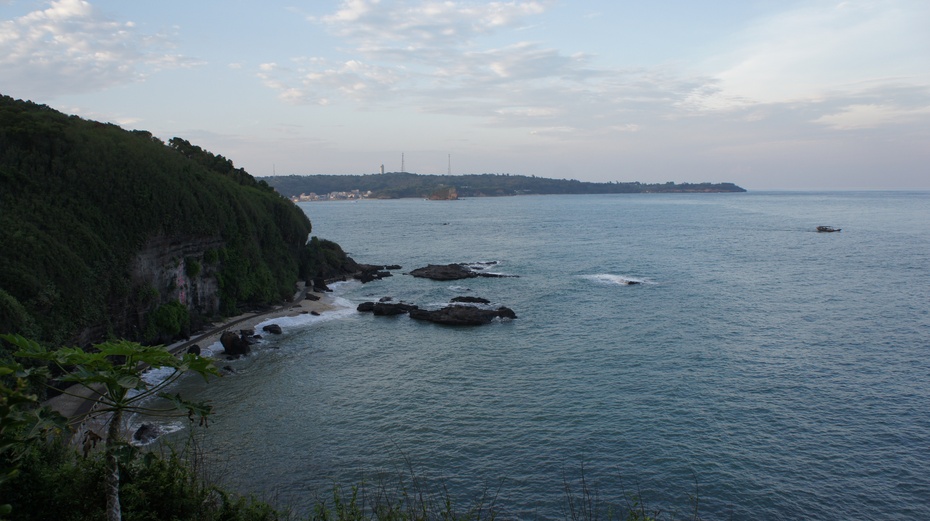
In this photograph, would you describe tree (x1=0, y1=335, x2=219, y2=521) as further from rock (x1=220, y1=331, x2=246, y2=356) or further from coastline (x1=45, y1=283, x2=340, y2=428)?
rock (x1=220, y1=331, x2=246, y2=356)

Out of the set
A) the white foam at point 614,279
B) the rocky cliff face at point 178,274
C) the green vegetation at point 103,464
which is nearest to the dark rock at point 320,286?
the rocky cliff face at point 178,274

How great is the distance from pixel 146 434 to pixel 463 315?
28243 millimetres

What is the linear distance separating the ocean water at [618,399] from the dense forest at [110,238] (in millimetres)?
8412

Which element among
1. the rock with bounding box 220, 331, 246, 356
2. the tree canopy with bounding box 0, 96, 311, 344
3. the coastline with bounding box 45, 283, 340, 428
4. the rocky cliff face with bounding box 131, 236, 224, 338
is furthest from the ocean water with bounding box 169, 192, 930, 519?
the tree canopy with bounding box 0, 96, 311, 344

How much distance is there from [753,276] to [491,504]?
2277 inches

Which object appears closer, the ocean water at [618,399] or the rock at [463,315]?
the ocean water at [618,399]

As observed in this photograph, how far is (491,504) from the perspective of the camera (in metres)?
21.6

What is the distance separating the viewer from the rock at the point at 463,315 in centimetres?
5119

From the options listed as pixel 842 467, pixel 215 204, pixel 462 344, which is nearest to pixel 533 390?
pixel 462 344

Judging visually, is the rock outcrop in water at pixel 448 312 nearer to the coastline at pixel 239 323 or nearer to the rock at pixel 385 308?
the rock at pixel 385 308

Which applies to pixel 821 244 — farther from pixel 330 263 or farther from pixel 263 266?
pixel 263 266

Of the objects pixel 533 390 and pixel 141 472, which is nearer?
pixel 141 472

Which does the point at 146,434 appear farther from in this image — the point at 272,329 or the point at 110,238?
the point at 272,329

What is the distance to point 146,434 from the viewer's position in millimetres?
27891
